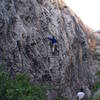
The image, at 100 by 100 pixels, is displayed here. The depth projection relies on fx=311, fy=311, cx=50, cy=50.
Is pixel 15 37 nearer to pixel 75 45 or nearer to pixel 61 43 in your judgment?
pixel 61 43

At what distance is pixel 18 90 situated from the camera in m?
10.9

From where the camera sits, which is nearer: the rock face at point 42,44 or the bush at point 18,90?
the bush at point 18,90

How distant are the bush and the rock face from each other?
2722mm

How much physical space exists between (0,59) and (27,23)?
120 inches

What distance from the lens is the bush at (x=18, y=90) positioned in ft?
35.4

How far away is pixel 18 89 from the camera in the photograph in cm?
1088

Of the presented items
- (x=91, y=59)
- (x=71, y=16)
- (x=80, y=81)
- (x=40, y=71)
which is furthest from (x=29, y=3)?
(x=91, y=59)

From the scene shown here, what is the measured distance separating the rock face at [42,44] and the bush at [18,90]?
2722 mm

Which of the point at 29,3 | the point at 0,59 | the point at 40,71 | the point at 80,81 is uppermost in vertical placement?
the point at 29,3

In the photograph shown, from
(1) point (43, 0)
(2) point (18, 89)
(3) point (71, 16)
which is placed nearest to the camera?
(2) point (18, 89)

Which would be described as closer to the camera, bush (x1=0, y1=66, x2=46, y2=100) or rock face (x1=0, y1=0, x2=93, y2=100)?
bush (x1=0, y1=66, x2=46, y2=100)

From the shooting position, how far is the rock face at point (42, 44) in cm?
1468

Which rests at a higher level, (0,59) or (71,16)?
(71,16)

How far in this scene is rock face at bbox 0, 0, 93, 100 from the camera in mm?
14680
